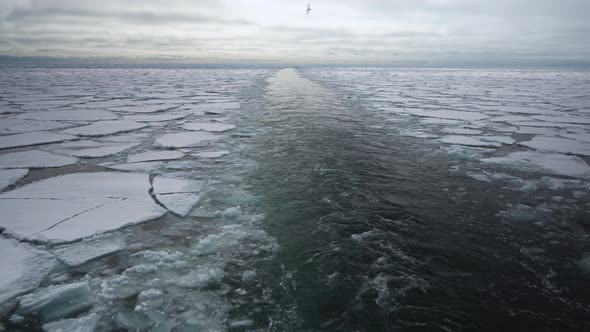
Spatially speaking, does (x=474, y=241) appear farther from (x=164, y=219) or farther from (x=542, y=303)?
(x=164, y=219)

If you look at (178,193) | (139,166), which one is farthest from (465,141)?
(139,166)

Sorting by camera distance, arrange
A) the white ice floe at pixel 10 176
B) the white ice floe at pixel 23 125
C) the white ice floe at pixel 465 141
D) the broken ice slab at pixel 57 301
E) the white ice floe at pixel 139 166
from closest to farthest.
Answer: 1. the broken ice slab at pixel 57 301
2. the white ice floe at pixel 10 176
3. the white ice floe at pixel 139 166
4. the white ice floe at pixel 465 141
5. the white ice floe at pixel 23 125

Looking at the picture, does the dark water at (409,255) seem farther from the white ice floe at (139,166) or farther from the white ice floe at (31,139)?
the white ice floe at (31,139)

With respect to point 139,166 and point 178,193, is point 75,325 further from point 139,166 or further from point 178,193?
point 139,166

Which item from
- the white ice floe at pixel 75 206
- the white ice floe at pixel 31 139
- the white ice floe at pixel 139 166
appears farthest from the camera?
the white ice floe at pixel 31 139

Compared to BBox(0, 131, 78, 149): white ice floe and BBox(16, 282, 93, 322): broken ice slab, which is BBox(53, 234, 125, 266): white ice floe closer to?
BBox(16, 282, 93, 322): broken ice slab

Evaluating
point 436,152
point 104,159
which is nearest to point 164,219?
point 104,159

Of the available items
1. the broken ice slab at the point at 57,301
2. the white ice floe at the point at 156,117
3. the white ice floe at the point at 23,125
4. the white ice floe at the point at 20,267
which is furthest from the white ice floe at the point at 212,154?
the white ice floe at the point at 23,125
